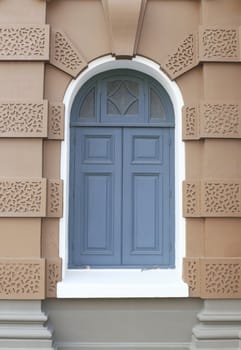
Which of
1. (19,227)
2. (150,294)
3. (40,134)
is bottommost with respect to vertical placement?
(150,294)

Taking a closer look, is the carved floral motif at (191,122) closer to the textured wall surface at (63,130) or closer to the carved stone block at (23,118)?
the textured wall surface at (63,130)

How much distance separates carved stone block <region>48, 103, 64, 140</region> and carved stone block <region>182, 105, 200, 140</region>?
1330 mm

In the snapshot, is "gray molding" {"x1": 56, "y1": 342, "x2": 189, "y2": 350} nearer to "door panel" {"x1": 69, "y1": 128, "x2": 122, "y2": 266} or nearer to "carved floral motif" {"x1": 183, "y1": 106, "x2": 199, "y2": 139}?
"door panel" {"x1": 69, "y1": 128, "x2": 122, "y2": 266}

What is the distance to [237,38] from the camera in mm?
5395

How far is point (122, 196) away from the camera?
18.2 feet

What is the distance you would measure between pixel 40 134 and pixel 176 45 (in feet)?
5.90

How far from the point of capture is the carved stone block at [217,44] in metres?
5.34

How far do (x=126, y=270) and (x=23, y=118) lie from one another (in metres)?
2.01

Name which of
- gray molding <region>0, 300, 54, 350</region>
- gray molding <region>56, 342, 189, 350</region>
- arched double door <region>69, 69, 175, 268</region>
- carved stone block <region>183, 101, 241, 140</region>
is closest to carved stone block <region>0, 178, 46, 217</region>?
arched double door <region>69, 69, 175, 268</region>

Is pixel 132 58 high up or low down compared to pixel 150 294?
up

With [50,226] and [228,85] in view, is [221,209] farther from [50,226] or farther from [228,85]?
[50,226]

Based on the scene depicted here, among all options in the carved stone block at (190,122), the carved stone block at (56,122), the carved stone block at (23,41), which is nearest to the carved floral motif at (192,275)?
the carved stone block at (190,122)

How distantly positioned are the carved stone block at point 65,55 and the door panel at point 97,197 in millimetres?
696

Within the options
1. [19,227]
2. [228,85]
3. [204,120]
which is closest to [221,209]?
[204,120]
